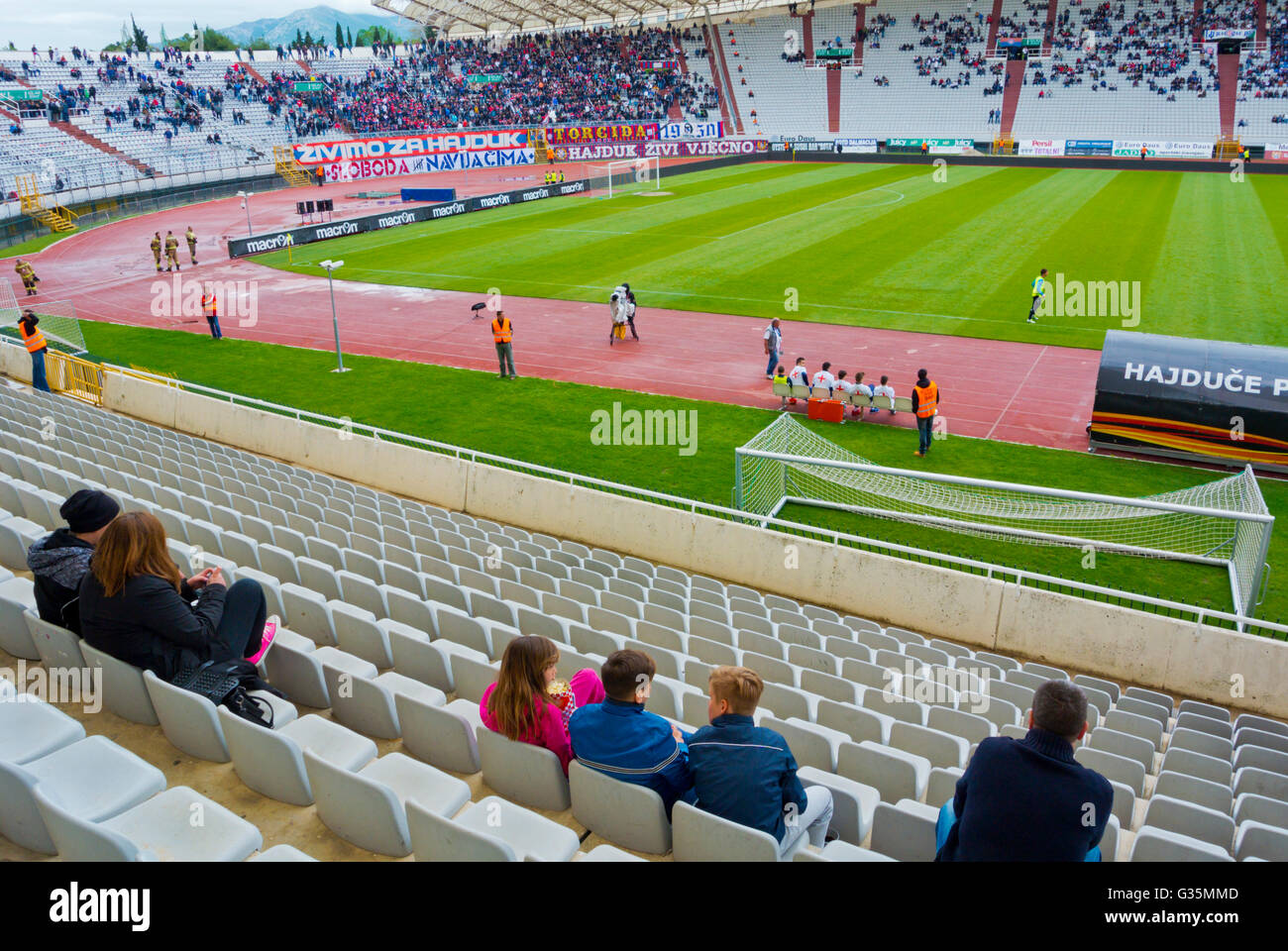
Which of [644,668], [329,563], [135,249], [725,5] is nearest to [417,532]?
[329,563]

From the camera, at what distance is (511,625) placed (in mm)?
7785

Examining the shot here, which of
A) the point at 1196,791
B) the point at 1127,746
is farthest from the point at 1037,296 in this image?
the point at 1196,791

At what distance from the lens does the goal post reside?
53312mm

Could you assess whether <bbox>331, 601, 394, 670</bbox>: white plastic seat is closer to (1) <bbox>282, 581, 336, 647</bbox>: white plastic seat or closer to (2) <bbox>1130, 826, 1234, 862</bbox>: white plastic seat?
(1) <bbox>282, 581, 336, 647</bbox>: white plastic seat

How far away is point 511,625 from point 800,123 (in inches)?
3159

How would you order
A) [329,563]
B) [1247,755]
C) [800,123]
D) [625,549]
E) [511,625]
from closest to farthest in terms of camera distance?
[1247,755]
[511,625]
[329,563]
[625,549]
[800,123]

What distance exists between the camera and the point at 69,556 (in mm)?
5309

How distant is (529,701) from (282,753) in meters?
1.23

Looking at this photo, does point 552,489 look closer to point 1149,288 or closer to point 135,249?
point 1149,288

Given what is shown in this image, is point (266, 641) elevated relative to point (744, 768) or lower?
elevated

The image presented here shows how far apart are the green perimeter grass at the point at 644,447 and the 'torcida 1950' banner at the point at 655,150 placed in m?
54.5

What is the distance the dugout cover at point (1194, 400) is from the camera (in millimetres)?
14625

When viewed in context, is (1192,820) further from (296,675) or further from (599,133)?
(599,133)

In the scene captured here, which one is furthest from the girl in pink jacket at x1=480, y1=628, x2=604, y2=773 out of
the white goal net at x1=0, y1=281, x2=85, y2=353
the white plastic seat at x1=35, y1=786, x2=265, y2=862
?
the white goal net at x1=0, y1=281, x2=85, y2=353
